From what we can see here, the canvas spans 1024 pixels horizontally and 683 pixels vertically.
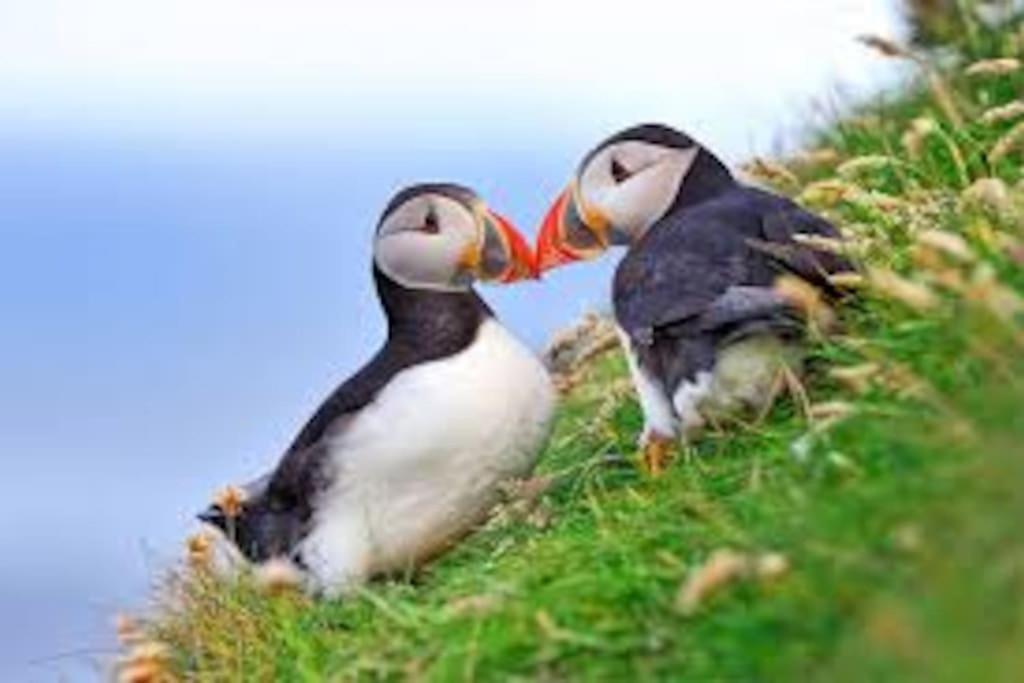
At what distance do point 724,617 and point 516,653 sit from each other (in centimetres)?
67

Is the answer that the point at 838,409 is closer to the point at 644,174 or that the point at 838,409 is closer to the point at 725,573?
the point at 725,573

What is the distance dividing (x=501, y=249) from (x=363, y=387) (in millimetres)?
558

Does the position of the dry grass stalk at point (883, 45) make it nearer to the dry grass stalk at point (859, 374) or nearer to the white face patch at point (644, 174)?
the white face patch at point (644, 174)

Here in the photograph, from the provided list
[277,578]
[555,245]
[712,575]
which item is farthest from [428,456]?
[712,575]

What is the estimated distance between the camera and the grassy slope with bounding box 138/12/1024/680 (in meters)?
4.71

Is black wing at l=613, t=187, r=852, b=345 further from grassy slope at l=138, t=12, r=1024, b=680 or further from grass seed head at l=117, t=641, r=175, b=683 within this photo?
grass seed head at l=117, t=641, r=175, b=683

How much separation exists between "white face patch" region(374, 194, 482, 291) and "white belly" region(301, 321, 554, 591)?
212mm

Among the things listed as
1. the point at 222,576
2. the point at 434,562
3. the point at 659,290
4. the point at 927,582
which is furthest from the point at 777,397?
the point at 927,582

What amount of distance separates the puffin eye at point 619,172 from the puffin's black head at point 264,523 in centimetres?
131

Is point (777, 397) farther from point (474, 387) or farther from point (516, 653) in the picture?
point (516, 653)

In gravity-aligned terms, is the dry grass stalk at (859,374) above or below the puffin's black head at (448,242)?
below

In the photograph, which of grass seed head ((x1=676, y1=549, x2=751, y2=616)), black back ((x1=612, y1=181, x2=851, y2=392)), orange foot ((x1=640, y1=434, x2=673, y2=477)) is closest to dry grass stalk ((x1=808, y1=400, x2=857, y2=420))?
grass seed head ((x1=676, y1=549, x2=751, y2=616))

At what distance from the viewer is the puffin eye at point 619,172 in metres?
8.19

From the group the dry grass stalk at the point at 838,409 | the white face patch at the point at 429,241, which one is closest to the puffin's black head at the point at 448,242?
the white face patch at the point at 429,241
